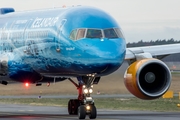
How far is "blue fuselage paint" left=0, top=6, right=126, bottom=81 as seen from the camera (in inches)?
1105

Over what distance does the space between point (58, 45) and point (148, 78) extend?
4068 millimetres

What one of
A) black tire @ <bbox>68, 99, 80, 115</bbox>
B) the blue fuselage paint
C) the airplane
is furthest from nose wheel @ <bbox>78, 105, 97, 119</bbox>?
black tire @ <bbox>68, 99, 80, 115</bbox>

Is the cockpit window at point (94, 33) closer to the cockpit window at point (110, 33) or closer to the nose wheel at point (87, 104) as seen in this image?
the cockpit window at point (110, 33)

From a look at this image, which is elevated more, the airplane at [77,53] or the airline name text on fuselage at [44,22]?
the airline name text on fuselage at [44,22]

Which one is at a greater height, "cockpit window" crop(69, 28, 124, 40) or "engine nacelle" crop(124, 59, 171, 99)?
"cockpit window" crop(69, 28, 124, 40)

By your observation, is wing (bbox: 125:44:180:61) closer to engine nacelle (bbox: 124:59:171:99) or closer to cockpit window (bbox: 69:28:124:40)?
engine nacelle (bbox: 124:59:171:99)

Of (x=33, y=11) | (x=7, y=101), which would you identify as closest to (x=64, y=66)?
(x=33, y=11)

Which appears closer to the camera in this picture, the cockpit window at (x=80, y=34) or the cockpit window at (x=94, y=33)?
the cockpit window at (x=94, y=33)

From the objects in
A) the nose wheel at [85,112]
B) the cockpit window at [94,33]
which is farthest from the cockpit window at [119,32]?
the nose wheel at [85,112]

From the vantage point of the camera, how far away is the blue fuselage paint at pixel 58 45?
2806 cm

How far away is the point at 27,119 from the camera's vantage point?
3073 centimetres

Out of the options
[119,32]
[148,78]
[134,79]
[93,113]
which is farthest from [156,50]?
[93,113]

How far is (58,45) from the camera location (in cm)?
2952

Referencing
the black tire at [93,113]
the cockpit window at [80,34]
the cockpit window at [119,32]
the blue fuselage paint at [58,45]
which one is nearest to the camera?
the blue fuselage paint at [58,45]
